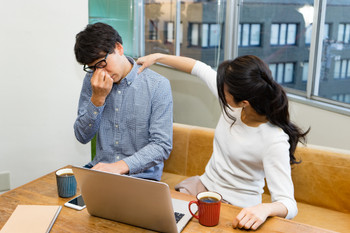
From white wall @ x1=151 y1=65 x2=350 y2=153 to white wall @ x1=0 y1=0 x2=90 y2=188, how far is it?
1426mm

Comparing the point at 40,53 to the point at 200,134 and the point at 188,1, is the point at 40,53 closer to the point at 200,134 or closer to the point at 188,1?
the point at 200,134

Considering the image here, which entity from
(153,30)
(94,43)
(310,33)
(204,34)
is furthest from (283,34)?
(94,43)

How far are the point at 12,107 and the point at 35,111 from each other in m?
0.14

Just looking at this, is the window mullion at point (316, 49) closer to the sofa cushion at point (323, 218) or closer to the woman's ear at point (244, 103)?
the sofa cushion at point (323, 218)

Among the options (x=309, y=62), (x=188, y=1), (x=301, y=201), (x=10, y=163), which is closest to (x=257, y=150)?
(x=301, y=201)

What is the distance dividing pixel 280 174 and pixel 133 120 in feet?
2.37

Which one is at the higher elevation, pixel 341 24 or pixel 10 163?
pixel 341 24

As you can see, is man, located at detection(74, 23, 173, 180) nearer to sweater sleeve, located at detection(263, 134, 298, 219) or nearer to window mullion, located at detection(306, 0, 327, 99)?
sweater sleeve, located at detection(263, 134, 298, 219)

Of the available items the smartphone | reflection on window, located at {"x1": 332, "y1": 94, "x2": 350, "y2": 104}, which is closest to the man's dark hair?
the smartphone

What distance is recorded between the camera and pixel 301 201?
6.08 ft

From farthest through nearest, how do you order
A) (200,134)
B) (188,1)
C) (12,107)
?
(188,1) < (12,107) < (200,134)

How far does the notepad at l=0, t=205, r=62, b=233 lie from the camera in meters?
1.04

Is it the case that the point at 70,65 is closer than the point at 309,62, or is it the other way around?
the point at 70,65

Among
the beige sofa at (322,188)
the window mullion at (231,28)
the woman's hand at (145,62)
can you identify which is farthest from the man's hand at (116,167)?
the window mullion at (231,28)
